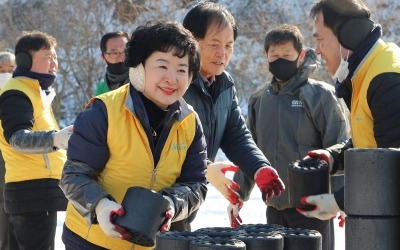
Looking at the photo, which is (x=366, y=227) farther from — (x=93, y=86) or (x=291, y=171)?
(x=93, y=86)

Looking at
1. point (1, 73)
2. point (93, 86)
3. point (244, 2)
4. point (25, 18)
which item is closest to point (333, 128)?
point (1, 73)

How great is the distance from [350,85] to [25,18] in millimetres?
18112

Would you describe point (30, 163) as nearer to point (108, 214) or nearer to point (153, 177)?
point (153, 177)

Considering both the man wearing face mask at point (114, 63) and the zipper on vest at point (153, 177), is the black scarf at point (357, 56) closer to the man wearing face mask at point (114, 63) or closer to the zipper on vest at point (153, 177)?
the zipper on vest at point (153, 177)

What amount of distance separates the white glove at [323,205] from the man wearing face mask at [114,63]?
9.36ft

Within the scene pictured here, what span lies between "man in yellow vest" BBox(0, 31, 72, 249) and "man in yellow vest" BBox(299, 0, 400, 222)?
2.22m

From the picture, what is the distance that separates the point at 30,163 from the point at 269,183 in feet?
7.55

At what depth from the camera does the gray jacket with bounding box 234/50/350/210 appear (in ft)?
20.5

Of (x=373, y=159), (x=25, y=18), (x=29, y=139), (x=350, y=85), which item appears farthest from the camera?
(x=25, y=18)

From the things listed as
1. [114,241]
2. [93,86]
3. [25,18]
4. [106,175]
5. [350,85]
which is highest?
[25,18]

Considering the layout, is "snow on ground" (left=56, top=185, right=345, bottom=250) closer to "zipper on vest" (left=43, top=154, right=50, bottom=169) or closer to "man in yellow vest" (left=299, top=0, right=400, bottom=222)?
"zipper on vest" (left=43, top=154, right=50, bottom=169)

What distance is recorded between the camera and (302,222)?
20.0 feet

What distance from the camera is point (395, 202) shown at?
9.86ft

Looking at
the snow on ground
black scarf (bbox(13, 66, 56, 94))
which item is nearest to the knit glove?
black scarf (bbox(13, 66, 56, 94))
